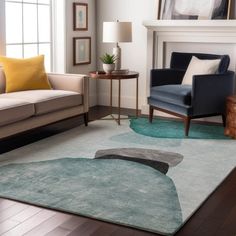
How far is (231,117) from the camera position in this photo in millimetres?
4887

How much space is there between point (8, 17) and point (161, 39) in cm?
188

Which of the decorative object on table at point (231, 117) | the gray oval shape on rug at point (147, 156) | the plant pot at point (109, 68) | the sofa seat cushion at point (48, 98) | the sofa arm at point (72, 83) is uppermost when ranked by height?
the plant pot at point (109, 68)

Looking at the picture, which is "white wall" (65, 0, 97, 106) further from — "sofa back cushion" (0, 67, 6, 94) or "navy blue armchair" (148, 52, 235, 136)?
"sofa back cushion" (0, 67, 6, 94)

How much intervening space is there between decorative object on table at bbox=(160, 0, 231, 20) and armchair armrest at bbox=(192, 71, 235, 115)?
2.58ft

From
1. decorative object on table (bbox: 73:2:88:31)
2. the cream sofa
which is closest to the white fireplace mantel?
decorative object on table (bbox: 73:2:88:31)

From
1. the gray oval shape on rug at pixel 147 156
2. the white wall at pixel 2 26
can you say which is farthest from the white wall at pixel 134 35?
the gray oval shape on rug at pixel 147 156

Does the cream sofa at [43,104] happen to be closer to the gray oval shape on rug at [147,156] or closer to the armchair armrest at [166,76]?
the gray oval shape on rug at [147,156]

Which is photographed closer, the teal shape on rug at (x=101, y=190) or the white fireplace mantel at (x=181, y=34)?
the teal shape on rug at (x=101, y=190)

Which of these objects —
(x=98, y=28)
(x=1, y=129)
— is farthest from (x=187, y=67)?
(x=1, y=129)

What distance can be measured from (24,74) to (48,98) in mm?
467

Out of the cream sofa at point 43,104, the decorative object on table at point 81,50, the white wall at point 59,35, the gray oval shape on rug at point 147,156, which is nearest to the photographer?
the gray oval shape on rug at point 147,156

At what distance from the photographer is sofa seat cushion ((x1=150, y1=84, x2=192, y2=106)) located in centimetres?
489

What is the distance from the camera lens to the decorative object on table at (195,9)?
548cm

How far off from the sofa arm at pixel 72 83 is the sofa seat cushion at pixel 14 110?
905 millimetres
